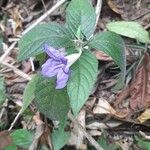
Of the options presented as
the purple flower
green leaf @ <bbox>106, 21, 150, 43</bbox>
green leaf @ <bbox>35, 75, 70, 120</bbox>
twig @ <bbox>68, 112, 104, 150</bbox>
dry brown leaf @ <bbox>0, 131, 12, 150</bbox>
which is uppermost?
the purple flower

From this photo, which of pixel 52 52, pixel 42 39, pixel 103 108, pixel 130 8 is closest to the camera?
pixel 52 52

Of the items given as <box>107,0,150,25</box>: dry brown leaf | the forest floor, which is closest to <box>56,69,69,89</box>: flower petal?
the forest floor

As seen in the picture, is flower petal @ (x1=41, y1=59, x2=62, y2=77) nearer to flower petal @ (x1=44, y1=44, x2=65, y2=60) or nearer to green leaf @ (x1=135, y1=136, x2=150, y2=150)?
flower petal @ (x1=44, y1=44, x2=65, y2=60)

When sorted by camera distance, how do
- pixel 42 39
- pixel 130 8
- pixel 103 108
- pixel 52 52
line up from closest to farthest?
pixel 52 52 → pixel 42 39 → pixel 103 108 → pixel 130 8

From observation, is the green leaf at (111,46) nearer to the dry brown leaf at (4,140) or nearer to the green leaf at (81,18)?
the green leaf at (81,18)

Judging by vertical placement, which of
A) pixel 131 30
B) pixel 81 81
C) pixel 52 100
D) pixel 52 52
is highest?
pixel 52 52

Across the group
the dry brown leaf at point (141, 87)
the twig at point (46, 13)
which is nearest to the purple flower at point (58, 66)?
the dry brown leaf at point (141, 87)

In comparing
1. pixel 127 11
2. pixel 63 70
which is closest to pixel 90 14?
pixel 63 70

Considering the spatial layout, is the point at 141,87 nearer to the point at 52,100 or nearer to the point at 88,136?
the point at 88,136

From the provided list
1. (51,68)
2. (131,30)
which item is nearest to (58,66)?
(51,68)
